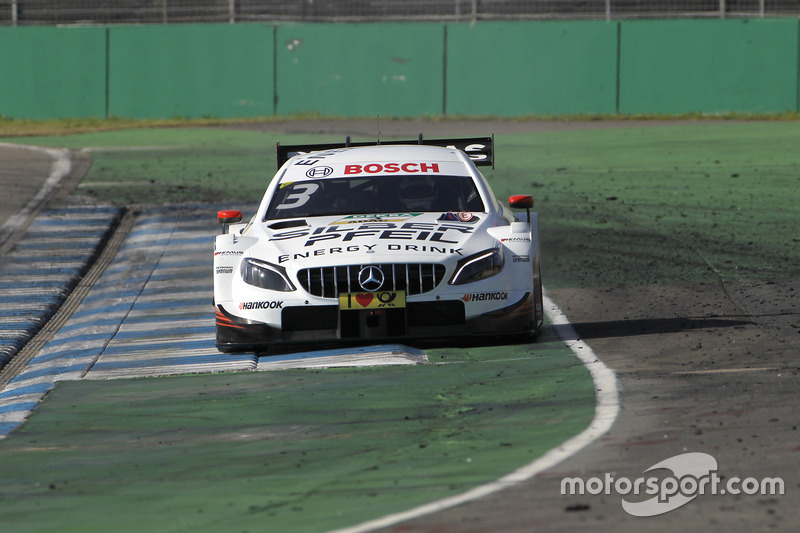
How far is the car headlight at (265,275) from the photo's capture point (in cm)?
868

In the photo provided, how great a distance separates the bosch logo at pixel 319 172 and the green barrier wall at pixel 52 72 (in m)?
21.8

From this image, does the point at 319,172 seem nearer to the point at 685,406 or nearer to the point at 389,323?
the point at 389,323

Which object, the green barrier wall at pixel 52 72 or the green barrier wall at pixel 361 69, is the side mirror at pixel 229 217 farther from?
the green barrier wall at pixel 52 72

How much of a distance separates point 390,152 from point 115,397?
3.61 m

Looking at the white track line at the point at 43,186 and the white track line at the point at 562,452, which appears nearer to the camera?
the white track line at the point at 562,452

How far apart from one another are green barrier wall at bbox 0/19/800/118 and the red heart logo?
21.6 metres

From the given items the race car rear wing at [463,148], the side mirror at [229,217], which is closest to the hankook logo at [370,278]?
the side mirror at [229,217]

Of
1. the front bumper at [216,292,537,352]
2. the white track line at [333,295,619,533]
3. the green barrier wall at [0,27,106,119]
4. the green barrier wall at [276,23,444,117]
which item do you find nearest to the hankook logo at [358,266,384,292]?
the front bumper at [216,292,537,352]

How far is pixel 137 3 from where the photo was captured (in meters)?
31.3

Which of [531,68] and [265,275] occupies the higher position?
[531,68]

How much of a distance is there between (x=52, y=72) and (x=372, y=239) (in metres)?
24.1

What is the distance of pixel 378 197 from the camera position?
32.1 feet

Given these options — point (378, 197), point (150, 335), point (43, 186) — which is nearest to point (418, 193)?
point (378, 197)

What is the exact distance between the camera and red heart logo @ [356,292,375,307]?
8.51m
